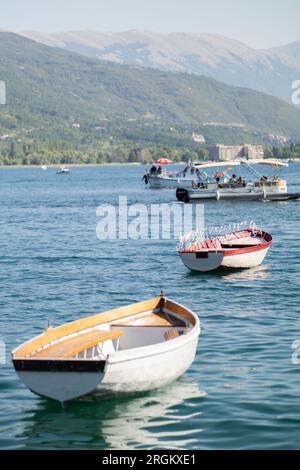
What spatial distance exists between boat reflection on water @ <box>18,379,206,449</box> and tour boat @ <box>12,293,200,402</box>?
1.67 ft

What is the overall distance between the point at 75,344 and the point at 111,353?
2.55 meters

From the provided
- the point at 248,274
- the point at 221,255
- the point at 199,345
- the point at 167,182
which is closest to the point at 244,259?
the point at 248,274

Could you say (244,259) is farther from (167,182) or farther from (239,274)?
(167,182)

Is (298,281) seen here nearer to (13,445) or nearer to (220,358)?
(220,358)

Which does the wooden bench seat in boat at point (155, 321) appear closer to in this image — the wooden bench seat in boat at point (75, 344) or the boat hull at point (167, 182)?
the wooden bench seat in boat at point (75, 344)

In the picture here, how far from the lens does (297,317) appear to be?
3384 centimetres

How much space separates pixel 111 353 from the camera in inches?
850

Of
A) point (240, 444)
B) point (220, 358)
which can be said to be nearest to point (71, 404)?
point (240, 444)

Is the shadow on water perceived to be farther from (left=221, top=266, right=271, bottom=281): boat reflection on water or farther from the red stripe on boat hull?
the red stripe on boat hull

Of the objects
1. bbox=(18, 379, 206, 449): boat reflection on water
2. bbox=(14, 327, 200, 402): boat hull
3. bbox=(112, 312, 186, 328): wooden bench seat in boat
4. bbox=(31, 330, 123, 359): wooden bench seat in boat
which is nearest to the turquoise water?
bbox=(18, 379, 206, 449): boat reflection on water

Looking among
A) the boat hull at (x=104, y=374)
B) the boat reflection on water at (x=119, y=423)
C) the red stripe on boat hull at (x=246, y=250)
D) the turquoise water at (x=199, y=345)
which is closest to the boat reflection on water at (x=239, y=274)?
the turquoise water at (x=199, y=345)

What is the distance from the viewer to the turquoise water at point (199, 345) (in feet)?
69.9

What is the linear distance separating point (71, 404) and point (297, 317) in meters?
14.0
